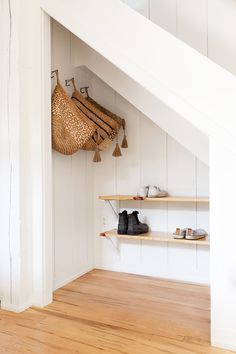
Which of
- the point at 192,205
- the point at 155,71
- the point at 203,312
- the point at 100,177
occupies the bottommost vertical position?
the point at 203,312

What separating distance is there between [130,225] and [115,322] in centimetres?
85

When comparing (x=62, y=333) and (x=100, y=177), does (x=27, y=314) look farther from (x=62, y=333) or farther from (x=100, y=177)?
(x=100, y=177)

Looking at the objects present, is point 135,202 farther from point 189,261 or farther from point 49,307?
point 49,307

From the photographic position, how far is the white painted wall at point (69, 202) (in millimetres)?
2516

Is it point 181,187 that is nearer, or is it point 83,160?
point 181,187

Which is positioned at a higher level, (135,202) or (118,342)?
(135,202)

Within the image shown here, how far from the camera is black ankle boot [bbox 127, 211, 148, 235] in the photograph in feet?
8.47

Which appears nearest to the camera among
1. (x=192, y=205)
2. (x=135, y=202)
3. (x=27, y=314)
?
(x=27, y=314)

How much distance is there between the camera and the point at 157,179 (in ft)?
9.08

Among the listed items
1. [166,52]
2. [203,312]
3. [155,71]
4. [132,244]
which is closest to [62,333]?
[203,312]

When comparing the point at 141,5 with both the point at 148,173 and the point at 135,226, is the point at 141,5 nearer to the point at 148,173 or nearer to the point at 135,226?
the point at 148,173

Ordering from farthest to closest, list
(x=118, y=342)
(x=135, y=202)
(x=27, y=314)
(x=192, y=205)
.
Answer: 1. (x=135, y=202)
2. (x=192, y=205)
3. (x=27, y=314)
4. (x=118, y=342)

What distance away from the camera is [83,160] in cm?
288

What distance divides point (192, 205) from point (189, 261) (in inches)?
19.0
